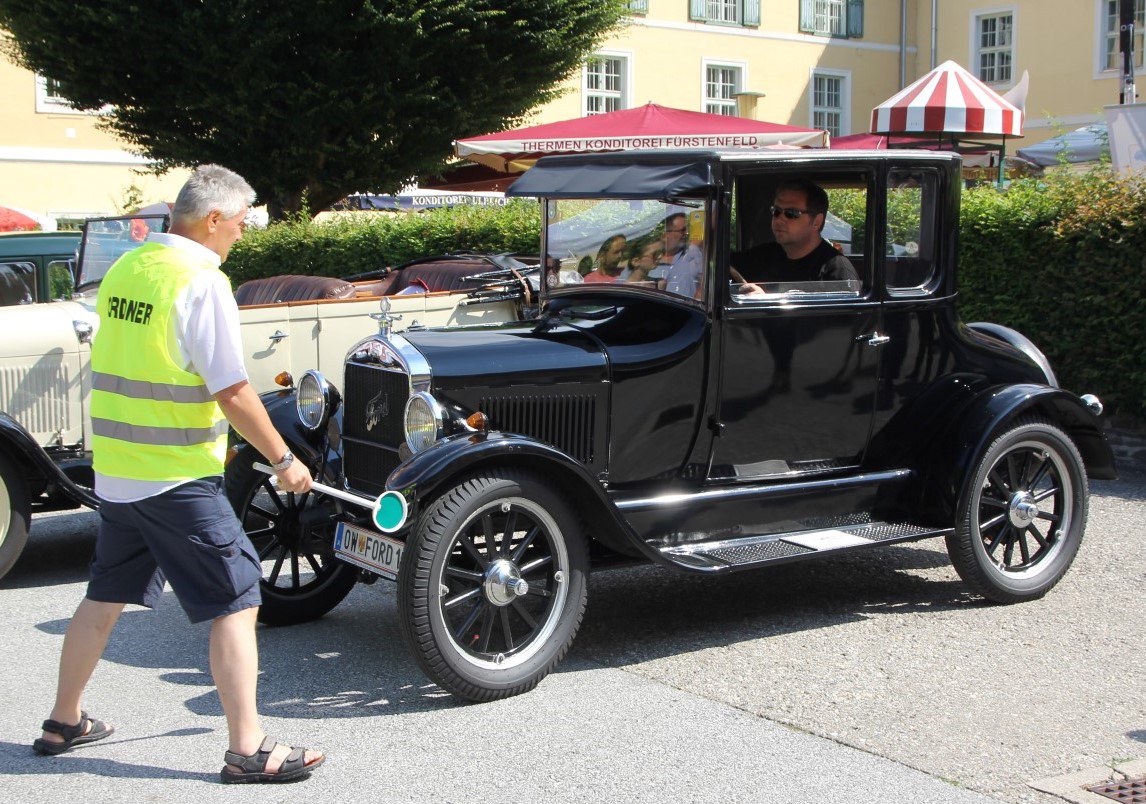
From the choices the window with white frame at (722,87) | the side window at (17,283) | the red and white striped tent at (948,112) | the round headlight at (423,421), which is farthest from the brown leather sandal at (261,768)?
the window with white frame at (722,87)

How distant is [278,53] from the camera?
17.2 m

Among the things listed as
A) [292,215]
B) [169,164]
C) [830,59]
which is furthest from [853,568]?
[830,59]

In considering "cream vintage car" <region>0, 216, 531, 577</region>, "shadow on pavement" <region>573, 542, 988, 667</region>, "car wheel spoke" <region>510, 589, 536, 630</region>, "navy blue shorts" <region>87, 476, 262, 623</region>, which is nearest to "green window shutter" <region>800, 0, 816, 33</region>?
"cream vintage car" <region>0, 216, 531, 577</region>

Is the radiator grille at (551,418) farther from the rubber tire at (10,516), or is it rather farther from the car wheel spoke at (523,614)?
the rubber tire at (10,516)

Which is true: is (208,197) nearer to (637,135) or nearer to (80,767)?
(80,767)

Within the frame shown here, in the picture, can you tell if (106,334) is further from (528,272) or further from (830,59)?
(830,59)

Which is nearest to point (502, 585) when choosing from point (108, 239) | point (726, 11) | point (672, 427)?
point (672, 427)

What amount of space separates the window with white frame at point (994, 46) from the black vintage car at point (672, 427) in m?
26.9

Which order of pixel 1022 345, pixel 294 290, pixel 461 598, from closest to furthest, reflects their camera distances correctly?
pixel 461 598 < pixel 1022 345 < pixel 294 290

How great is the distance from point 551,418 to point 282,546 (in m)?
1.42

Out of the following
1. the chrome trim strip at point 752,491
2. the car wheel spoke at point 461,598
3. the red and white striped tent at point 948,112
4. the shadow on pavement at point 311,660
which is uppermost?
the red and white striped tent at point 948,112

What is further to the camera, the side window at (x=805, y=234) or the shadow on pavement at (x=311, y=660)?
the side window at (x=805, y=234)

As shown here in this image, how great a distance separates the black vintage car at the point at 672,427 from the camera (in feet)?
15.7

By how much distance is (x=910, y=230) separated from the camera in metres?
5.93
